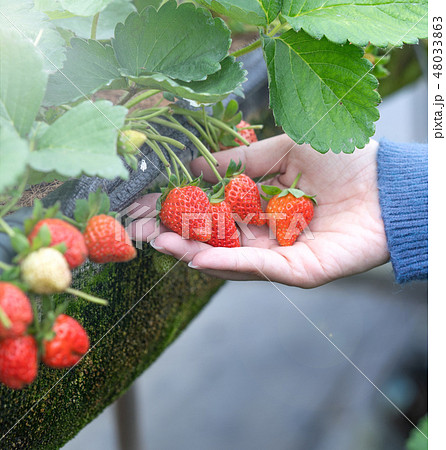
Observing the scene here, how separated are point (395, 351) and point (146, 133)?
0.75 metres

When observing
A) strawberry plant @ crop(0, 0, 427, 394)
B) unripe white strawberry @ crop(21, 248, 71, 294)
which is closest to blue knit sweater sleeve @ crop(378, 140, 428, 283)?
strawberry plant @ crop(0, 0, 427, 394)

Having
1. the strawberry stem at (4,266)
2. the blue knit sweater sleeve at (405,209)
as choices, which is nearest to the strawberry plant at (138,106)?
the strawberry stem at (4,266)

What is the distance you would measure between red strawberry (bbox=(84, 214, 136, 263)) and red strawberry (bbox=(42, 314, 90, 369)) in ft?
0.17

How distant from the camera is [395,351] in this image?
1009 millimetres

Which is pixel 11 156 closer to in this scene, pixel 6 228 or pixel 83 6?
pixel 6 228

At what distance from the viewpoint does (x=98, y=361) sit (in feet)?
1.65

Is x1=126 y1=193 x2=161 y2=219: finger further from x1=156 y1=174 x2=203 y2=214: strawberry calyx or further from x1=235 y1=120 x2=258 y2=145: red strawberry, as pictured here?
x1=235 y1=120 x2=258 y2=145: red strawberry

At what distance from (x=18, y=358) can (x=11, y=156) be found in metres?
0.12

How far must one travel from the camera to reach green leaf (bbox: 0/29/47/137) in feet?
1.08

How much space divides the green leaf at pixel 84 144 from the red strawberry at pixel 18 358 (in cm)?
10

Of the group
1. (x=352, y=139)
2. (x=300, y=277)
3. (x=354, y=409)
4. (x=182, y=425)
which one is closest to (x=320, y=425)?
(x=354, y=409)

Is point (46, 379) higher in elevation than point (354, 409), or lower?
higher

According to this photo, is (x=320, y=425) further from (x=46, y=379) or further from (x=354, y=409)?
(x=46, y=379)

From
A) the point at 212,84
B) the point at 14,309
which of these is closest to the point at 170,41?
the point at 212,84
